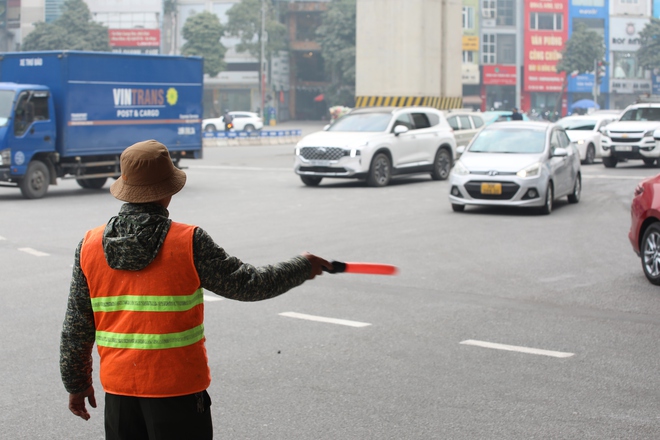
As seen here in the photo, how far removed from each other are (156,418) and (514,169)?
13.2 m

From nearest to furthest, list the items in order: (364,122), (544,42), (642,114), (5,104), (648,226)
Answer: (648,226)
(5,104)
(364,122)
(642,114)
(544,42)

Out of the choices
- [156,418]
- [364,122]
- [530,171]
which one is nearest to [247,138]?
[364,122]

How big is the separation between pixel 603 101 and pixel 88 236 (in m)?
90.6

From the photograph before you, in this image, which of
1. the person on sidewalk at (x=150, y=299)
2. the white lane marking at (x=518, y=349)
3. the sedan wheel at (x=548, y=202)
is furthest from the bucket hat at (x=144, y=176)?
the sedan wheel at (x=548, y=202)

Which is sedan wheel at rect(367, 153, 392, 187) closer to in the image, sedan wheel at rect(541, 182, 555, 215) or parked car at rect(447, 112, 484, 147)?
sedan wheel at rect(541, 182, 555, 215)

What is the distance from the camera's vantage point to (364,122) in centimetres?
2216

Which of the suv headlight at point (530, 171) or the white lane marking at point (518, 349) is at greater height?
the suv headlight at point (530, 171)

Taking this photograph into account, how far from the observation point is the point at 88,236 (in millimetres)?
3275

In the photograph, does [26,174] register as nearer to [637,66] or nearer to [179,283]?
[179,283]

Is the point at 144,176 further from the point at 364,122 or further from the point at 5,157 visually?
the point at 364,122

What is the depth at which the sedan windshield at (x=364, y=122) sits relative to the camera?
21938 millimetres

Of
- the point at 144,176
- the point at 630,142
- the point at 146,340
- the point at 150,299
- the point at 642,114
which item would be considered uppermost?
the point at 642,114

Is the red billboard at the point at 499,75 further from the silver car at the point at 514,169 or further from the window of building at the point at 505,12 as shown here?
the silver car at the point at 514,169

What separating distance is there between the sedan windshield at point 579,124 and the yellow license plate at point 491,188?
15.2m
